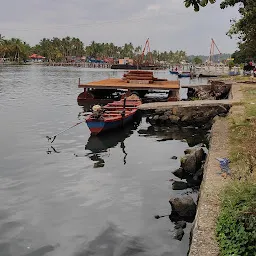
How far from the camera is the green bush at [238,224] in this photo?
5188 millimetres

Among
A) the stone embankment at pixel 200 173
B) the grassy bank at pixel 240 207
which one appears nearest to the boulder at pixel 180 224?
the stone embankment at pixel 200 173

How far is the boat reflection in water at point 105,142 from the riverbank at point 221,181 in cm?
455

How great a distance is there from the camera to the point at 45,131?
2020cm

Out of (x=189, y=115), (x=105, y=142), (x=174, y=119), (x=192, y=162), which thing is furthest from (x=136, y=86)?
(x=192, y=162)

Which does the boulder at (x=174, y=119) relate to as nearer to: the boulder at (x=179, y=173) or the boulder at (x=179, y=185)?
the boulder at (x=179, y=173)

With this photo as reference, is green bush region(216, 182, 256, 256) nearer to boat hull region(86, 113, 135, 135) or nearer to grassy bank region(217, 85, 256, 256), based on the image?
grassy bank region(217, 85, 256, 256)

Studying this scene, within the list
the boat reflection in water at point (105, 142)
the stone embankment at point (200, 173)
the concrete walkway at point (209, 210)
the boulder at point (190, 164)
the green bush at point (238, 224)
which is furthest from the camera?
A: the boat reflection in water at point (105, 142)

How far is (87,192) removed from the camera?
11148 millimetres

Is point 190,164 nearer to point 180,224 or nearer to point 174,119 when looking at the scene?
point 180,224

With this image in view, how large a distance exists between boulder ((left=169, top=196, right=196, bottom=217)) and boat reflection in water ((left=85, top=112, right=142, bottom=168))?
17.1 ft

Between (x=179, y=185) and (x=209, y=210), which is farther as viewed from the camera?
(x=179, y=185)

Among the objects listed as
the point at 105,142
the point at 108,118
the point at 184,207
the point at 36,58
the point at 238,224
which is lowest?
the point at 105,142

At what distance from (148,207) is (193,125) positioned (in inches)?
483

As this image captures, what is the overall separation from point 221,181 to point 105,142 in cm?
1018
